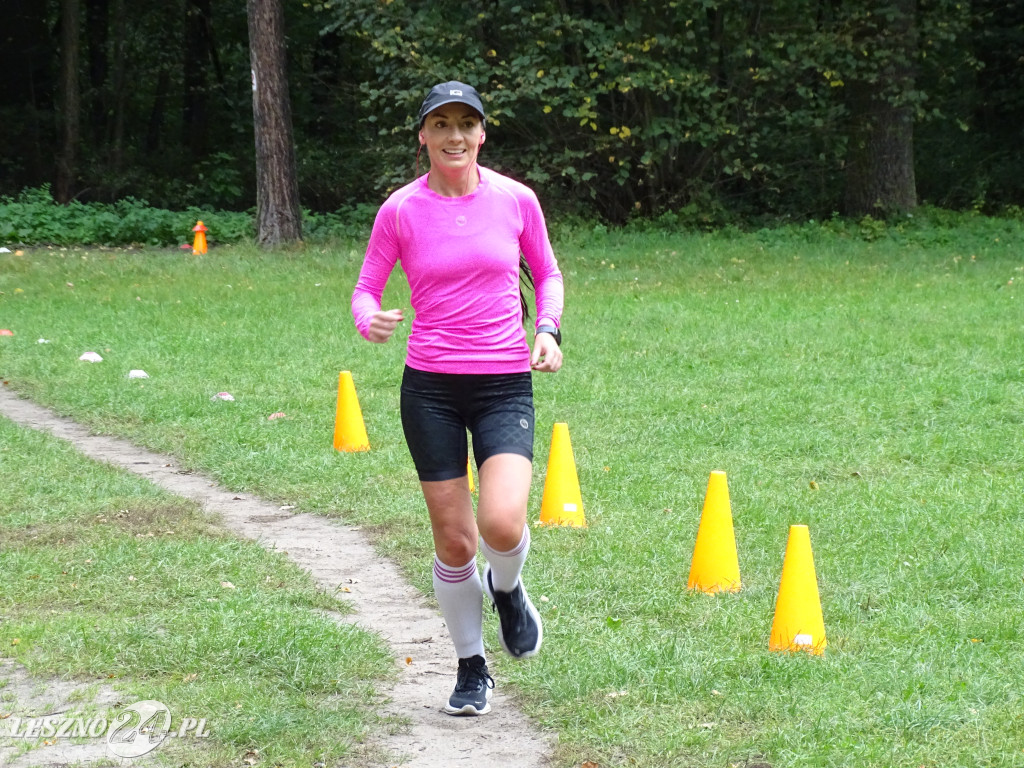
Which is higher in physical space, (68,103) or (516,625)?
(68,103)

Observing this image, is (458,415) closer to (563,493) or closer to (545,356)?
(545,356)

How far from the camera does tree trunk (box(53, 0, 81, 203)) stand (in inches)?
1256

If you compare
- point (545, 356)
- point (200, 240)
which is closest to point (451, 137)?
point (545, 356)

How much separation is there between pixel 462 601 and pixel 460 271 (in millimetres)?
1123

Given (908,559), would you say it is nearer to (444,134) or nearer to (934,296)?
(444,134)

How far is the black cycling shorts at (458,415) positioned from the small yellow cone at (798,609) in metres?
1.22

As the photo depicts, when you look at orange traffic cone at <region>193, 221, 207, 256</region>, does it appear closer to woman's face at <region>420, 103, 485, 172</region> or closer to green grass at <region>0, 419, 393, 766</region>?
green grass at <region>0, 419, 393, 766</region>

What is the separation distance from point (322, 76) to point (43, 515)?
30427 mm

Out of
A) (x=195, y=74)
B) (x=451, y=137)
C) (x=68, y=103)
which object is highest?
(x=195, y=74)

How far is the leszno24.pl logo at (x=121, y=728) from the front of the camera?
4016 millimetres

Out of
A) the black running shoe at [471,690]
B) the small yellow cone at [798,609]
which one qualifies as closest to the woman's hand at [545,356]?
the black running shoe at [471,690]

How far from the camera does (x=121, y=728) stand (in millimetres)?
4102

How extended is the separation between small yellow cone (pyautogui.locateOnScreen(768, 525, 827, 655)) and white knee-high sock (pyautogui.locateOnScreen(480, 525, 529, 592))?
1.07m

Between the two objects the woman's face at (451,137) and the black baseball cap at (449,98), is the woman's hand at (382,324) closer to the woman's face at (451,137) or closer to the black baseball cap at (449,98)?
the woman's face at (451,137)
